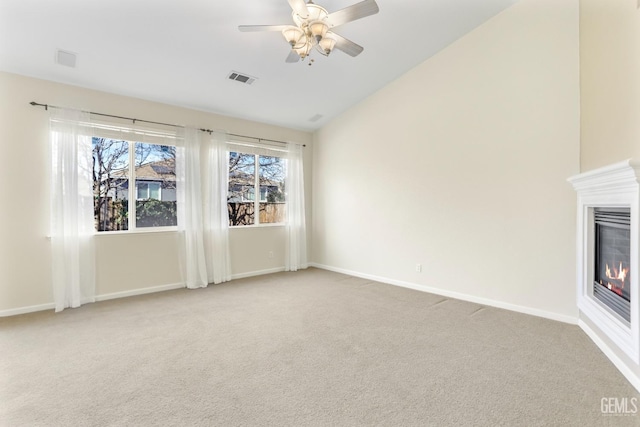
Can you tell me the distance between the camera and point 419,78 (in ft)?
14.7

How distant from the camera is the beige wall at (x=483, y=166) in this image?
127 inches

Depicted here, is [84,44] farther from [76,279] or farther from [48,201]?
[76,279]

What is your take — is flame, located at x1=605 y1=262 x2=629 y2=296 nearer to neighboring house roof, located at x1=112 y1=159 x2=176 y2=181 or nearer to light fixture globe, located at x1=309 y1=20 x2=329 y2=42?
light fixture globe, located at x1=309 y1=20 x2=329 y2=42

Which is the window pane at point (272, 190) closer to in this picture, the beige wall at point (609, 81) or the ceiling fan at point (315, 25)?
the ceiling fan at point (315, 25)

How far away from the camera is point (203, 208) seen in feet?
16.3

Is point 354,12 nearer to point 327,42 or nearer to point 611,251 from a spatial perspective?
point 327,42

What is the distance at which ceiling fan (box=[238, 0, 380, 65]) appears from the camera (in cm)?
242

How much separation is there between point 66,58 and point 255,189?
124 inches

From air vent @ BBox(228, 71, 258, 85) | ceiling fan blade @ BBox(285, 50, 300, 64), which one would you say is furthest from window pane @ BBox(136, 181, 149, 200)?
ceiling fan blade @ BBox(285, 50, 300, 64)

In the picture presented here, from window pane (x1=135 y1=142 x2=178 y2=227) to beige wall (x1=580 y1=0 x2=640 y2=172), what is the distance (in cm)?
528

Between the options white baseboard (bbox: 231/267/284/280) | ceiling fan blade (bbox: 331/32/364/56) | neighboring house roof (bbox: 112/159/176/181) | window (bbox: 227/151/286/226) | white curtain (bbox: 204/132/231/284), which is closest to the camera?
ceiling fan blade (bbox: 331/32/364/56)

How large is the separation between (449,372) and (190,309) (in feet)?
9.83

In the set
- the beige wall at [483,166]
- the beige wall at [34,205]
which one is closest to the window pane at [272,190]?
the beige wall at [483,166]
